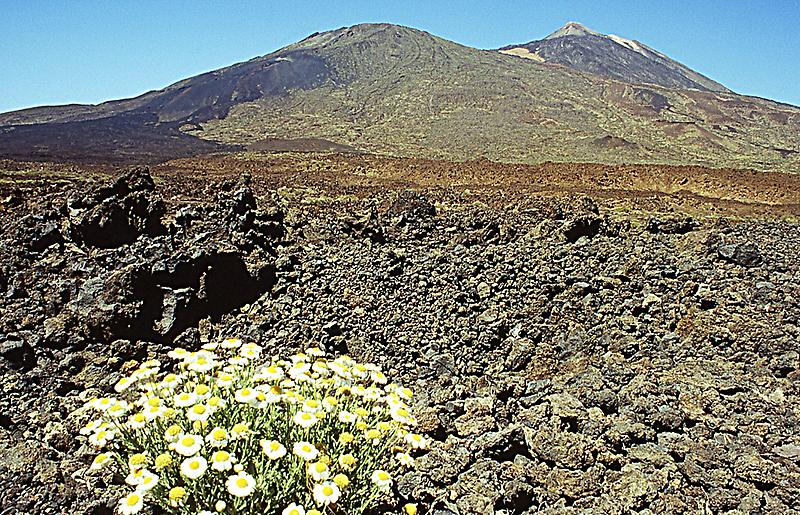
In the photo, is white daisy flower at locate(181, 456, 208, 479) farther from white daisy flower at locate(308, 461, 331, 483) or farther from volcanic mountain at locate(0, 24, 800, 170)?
volcanic mountain at locate(0, 24, 800, 170)

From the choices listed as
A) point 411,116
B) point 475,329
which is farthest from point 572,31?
point 475,329

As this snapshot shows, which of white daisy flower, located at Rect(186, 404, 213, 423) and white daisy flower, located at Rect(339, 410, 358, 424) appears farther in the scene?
white daisy flower, located at Rect(339, 410, 358, 424)

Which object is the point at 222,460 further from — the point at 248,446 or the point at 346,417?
the point at 346,417

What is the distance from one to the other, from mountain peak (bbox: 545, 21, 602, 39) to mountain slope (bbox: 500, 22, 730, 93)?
52 centimetres

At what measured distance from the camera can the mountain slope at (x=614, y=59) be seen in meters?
112

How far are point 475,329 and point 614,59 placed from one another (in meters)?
127

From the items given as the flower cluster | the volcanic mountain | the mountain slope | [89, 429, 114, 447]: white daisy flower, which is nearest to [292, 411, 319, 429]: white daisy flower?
the flower cluster

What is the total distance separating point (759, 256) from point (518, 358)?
3659 mm

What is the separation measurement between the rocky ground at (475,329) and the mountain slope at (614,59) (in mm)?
109101

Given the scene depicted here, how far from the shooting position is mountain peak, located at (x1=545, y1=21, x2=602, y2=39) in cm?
13930

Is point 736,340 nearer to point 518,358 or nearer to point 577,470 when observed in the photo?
point 518,358

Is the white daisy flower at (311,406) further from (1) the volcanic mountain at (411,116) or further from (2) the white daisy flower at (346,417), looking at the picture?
(1) the volcanic mountain at (411,116)

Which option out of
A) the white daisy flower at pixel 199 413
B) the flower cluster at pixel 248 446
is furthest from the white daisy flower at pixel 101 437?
the white daisy flower at pixel 199 413

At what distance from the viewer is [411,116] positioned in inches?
2202
